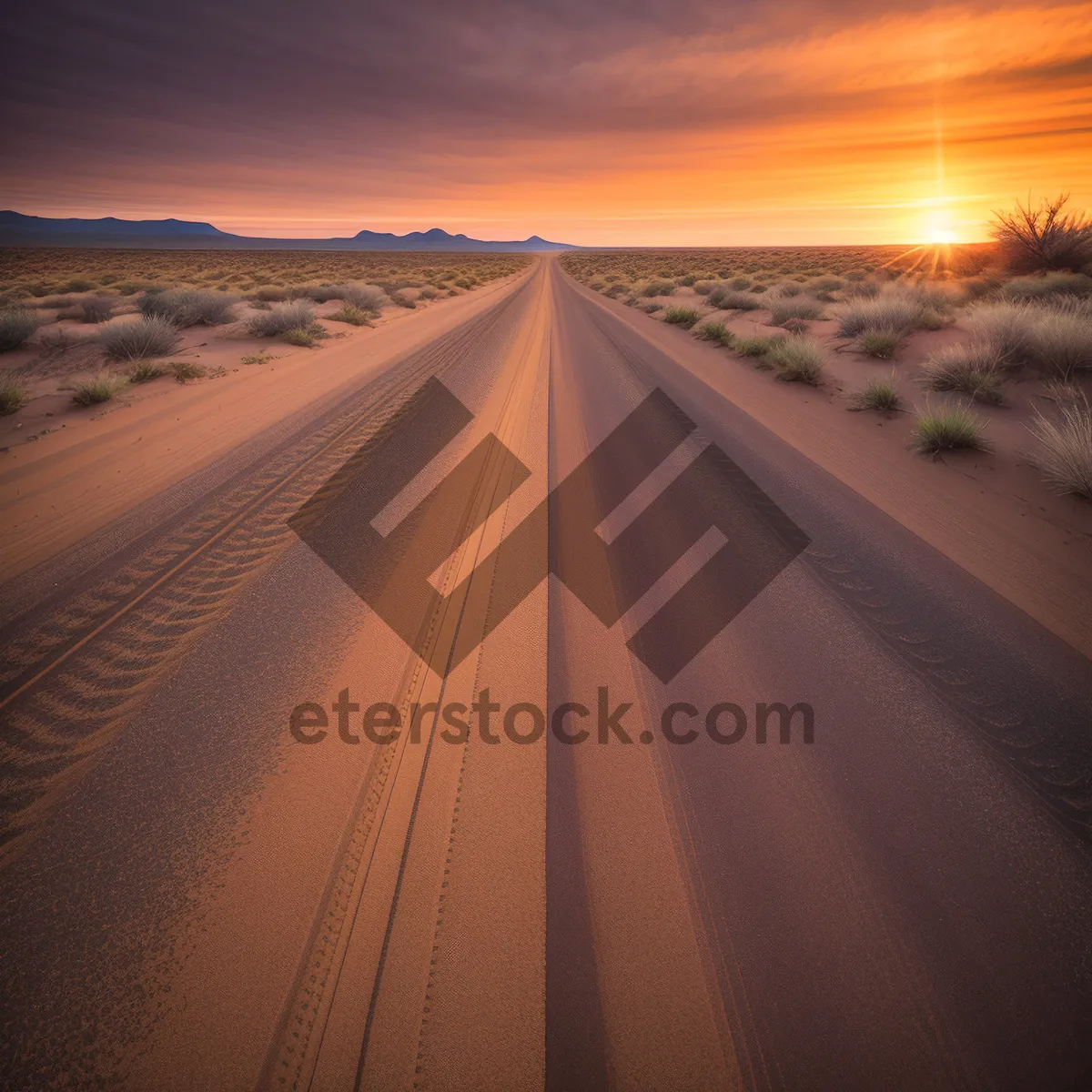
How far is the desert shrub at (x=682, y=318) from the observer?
1501 cm

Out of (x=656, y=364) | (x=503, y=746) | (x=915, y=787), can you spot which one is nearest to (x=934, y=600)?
(x=915, y=787)

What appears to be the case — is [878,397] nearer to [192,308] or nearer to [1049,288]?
[1049,288]

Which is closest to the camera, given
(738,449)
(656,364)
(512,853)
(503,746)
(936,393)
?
(512,853)

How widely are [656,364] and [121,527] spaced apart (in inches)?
364

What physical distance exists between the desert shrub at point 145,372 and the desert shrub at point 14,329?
10.0ft

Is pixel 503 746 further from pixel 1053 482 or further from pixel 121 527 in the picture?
pixel 1053 482

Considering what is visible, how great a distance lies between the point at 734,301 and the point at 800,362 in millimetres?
9416

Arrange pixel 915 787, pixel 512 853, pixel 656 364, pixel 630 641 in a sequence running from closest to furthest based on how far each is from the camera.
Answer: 1. pixel 512 853
2. pixel 915 787
3. pixel 630 641
4. pixel 656 364

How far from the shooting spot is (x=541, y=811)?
2330mm

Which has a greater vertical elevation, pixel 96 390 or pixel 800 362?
pixel 800 362

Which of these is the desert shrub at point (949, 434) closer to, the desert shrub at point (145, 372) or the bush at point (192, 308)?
the desert shrub at point (145, 372)

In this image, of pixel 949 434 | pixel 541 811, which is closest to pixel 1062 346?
pixel 949 434

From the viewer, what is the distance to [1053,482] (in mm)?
4871

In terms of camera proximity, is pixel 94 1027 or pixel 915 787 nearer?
pixel 94 1027
